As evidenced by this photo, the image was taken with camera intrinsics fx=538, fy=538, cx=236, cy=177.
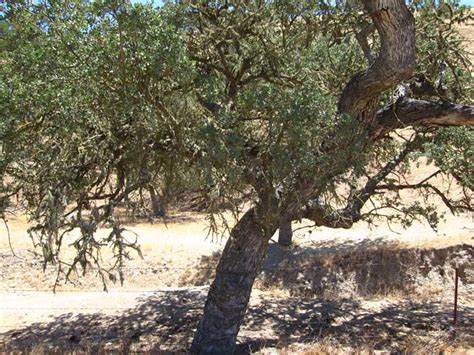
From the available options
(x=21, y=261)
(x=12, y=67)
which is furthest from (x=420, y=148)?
(x=21, y=261)

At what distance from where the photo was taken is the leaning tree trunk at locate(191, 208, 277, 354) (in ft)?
27.1

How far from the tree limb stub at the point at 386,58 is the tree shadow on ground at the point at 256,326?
15.0 ft

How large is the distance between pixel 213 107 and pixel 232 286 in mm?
2925

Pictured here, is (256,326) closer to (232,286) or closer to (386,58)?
(232,286)

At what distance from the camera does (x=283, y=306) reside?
12742 mm

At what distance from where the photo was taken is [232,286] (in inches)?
329

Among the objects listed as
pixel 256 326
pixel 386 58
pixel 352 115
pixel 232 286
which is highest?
pixel 386 58

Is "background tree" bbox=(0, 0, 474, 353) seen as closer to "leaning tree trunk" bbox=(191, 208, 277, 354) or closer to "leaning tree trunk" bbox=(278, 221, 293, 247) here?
"leaning tree trunk" bbox=(191, 208, 277, 354)

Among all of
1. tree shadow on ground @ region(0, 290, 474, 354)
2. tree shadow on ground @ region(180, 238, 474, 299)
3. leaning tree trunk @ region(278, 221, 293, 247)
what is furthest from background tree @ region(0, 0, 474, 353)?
leaning tree trunk @ region(278, 221, 293, 247)

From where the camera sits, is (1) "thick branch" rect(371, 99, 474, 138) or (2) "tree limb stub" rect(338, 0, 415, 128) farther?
(1) "thick branch" rect(371, 99, 474, 138)

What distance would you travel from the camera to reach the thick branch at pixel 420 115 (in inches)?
306

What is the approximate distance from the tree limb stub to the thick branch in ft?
2.42

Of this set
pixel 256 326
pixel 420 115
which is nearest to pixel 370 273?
pixel 256 326

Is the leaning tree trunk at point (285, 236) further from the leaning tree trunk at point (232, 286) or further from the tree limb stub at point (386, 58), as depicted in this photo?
the tree limb stub at point (386, 58)
